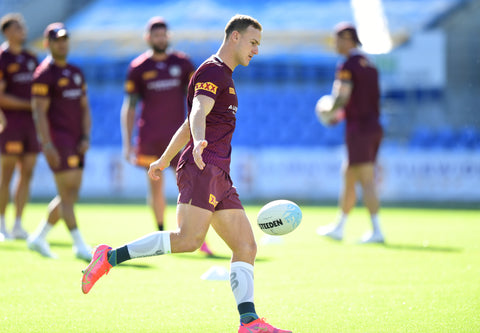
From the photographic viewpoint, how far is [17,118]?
1050 centimetres

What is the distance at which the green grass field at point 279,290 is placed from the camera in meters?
5.22

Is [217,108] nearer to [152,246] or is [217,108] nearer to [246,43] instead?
[246,43]

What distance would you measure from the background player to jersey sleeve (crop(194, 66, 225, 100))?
4.24 meters

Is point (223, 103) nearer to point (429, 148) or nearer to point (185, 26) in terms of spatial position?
point (429, 148)

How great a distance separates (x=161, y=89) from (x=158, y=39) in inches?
24.0

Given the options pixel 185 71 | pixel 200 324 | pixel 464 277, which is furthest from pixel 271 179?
pixel 200 324

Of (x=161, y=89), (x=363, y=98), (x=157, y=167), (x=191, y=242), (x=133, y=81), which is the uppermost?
(x=133, y=81)

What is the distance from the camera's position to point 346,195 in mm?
10555

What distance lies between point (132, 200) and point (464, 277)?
525 inches

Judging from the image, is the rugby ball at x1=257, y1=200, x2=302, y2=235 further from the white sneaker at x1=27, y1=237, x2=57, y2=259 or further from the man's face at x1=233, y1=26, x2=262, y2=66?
the white sneaker at x1=27, y1=237, x2=57, y2=259

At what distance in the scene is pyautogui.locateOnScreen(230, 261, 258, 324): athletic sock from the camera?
4.88 m

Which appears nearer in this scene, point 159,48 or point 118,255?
point 118,255

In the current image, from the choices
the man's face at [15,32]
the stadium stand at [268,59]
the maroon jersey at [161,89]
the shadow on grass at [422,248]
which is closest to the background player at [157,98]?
the maroon jersey at [161,89]

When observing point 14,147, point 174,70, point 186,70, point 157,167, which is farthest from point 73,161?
point 157,167
